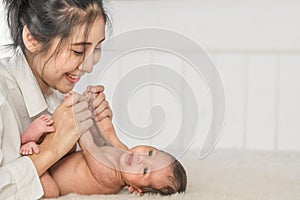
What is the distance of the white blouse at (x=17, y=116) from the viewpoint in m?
1.02

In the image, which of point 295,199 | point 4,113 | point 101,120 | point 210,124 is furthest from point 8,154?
point 210,124

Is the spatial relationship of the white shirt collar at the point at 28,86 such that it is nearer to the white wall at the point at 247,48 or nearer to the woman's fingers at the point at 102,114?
the woman's fingers at the point at 102,114

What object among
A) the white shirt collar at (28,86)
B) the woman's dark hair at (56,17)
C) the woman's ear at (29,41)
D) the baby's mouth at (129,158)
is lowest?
the baby's mouth at (129,158)

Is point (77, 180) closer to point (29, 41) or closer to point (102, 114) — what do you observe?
point (102, 114)

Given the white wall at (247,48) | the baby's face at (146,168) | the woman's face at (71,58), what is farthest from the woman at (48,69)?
the white wall at (247,48)

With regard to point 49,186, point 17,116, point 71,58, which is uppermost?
point 71,58

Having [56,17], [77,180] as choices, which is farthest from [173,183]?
[56,17]

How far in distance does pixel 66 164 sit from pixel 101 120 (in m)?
0.12

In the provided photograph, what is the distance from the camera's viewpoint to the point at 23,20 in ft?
3.83

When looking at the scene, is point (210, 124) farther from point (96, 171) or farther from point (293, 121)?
point (96, 171)

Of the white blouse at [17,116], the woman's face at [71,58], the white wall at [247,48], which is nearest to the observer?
the white blouse at [17,116]

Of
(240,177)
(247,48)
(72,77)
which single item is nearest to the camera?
(72,77)

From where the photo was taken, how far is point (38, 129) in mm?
1113

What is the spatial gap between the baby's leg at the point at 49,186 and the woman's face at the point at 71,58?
205 millimetres
